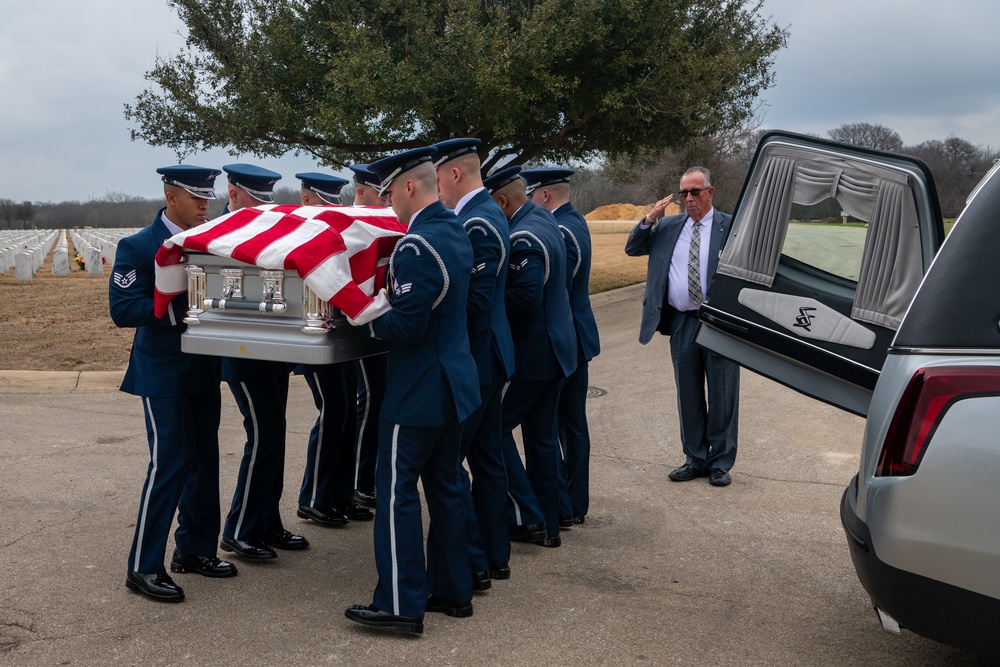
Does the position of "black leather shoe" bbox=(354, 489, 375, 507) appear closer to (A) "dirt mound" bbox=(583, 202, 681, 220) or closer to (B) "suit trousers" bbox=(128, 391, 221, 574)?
(B) "suit trousers" bbox=(128, 391, 221, 574)

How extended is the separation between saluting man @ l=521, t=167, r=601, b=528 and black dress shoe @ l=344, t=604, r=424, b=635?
167cm

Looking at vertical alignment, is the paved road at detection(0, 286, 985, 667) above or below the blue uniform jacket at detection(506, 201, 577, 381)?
below

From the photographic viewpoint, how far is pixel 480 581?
4406 millimetres

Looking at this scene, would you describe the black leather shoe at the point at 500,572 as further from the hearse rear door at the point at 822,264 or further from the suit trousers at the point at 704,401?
the suit trousers at the point at 704,401

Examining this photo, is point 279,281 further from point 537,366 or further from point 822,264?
point 822,264

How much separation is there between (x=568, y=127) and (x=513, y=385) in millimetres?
9772

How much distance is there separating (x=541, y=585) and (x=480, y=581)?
0.32m

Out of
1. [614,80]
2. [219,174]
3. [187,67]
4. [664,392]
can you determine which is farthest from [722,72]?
[219,174]

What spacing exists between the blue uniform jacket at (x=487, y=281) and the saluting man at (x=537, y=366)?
425 millimetres

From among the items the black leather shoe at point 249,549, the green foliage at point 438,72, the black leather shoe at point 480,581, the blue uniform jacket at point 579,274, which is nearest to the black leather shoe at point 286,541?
the black leather shoe at point 249,549

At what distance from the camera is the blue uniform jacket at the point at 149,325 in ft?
13.6

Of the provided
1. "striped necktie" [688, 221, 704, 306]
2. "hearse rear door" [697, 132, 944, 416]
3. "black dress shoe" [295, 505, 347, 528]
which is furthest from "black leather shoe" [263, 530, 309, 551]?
"striped necktie" [688, 221, 704, 306]

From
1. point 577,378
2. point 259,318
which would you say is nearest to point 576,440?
point 577,378

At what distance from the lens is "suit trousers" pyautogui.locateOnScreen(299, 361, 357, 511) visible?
5.44 metres
